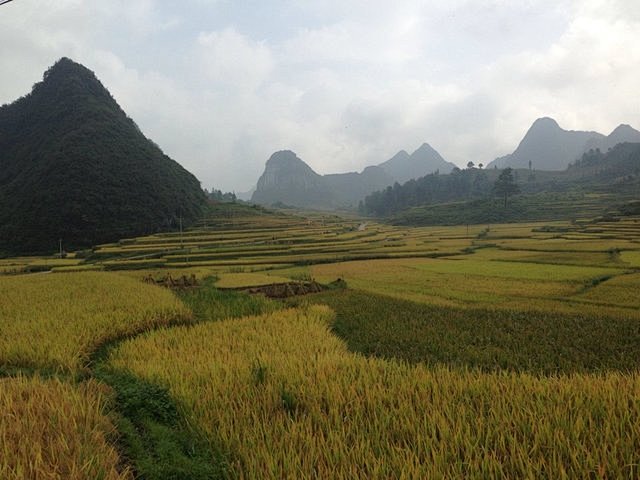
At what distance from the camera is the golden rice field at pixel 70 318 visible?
19.7 ft

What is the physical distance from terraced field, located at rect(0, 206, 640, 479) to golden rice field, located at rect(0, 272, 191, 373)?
5cm

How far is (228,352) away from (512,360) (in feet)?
17.6

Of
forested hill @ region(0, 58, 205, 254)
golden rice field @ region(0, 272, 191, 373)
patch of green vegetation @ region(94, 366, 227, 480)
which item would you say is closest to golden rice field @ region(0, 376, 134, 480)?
patch of green vegetation @ region(94, 366, 227, 480)

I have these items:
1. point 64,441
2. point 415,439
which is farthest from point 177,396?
point 415,439

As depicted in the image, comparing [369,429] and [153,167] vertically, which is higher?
[153,167]

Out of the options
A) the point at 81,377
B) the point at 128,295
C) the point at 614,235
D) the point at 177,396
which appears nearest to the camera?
the point at 177,396

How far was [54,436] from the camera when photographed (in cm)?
308

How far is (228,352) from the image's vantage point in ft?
19.6

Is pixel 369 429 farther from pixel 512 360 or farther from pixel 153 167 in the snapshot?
pixel 153 167

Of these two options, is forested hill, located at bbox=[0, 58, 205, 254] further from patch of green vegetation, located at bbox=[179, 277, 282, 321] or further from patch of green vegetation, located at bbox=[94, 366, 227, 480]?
patch of green vegetation, located at bbox=[94, 366, 227, 480]

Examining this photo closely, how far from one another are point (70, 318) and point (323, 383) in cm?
718

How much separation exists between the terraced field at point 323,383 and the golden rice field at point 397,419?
0.07 ft

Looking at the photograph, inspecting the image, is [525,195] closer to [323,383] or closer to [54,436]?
[323,383]

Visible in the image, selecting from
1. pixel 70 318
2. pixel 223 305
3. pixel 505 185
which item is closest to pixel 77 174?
pixel 223 305
